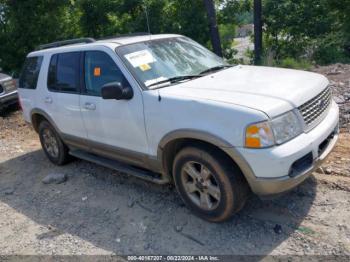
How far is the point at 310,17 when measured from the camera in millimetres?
15156

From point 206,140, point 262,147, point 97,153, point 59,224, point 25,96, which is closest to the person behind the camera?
point 262,147

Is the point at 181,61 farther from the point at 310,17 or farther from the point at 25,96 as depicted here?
the point at 310,17

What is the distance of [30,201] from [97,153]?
1120 mm

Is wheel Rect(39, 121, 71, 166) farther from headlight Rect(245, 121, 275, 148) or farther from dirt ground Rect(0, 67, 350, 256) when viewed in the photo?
headlight Rect(245, 121, 275, 148)

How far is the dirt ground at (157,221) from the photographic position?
11.6 ft

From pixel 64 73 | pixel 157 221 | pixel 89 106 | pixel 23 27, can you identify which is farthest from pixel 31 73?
pixel 23 27

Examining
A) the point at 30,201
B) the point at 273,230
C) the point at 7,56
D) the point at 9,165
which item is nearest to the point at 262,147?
the point at 273,230

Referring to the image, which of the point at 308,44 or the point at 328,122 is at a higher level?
the point at 328,122

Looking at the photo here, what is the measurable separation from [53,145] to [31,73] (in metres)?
1.19

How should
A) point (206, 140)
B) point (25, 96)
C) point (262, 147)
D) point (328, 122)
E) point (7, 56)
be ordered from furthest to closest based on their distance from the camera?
point (7, 56)
point (25, 96)
point (328, 122)
point (206, 140)
point (262, 147)

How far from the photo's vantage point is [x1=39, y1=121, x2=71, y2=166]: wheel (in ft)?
19.3

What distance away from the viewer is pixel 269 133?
317cm

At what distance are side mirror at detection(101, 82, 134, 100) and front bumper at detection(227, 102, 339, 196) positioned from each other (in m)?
1.41

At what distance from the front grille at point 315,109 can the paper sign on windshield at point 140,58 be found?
175cm
